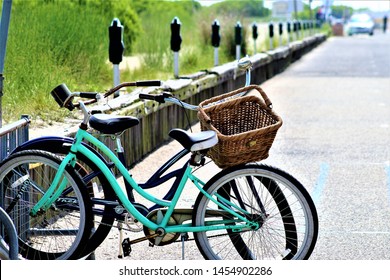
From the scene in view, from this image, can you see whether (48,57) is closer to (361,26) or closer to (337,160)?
(337,160)

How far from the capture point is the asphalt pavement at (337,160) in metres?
6.86

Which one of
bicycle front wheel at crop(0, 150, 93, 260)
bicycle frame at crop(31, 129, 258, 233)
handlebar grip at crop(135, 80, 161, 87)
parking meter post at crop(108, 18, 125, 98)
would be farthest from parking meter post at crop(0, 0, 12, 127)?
parking meter post at crop(108, 18, 125, 98)

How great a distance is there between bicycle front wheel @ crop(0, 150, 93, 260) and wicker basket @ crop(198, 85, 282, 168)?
2.49ft

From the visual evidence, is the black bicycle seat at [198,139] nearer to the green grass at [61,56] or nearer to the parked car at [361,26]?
the green grass at [61,56]

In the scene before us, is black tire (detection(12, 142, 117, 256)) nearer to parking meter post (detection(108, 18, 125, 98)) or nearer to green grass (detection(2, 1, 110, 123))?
green grass (detection(2, 1, 110, 123))

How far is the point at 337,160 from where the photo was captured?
34.9 feet

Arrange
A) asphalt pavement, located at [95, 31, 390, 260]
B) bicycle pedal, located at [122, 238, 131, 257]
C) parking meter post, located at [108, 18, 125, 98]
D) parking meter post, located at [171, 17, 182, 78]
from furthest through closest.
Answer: parking meter post, located at [171, 17, 182, 78] → parking meter post, located at [108, 18, 125, 98] → asphalt pavement, located at [95, 31, 390, 260] → bicycle pedal, located at [122, 238, 131, 257]

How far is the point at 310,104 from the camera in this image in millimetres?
16734

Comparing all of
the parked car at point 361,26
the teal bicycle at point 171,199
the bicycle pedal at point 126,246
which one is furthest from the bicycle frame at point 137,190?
the parked car at point 361,26

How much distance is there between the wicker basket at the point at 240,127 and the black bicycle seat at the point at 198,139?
1.4 inches

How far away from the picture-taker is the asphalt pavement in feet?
22.5

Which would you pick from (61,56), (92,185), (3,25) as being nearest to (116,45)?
(61,56)

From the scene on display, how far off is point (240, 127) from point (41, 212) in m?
1.19
